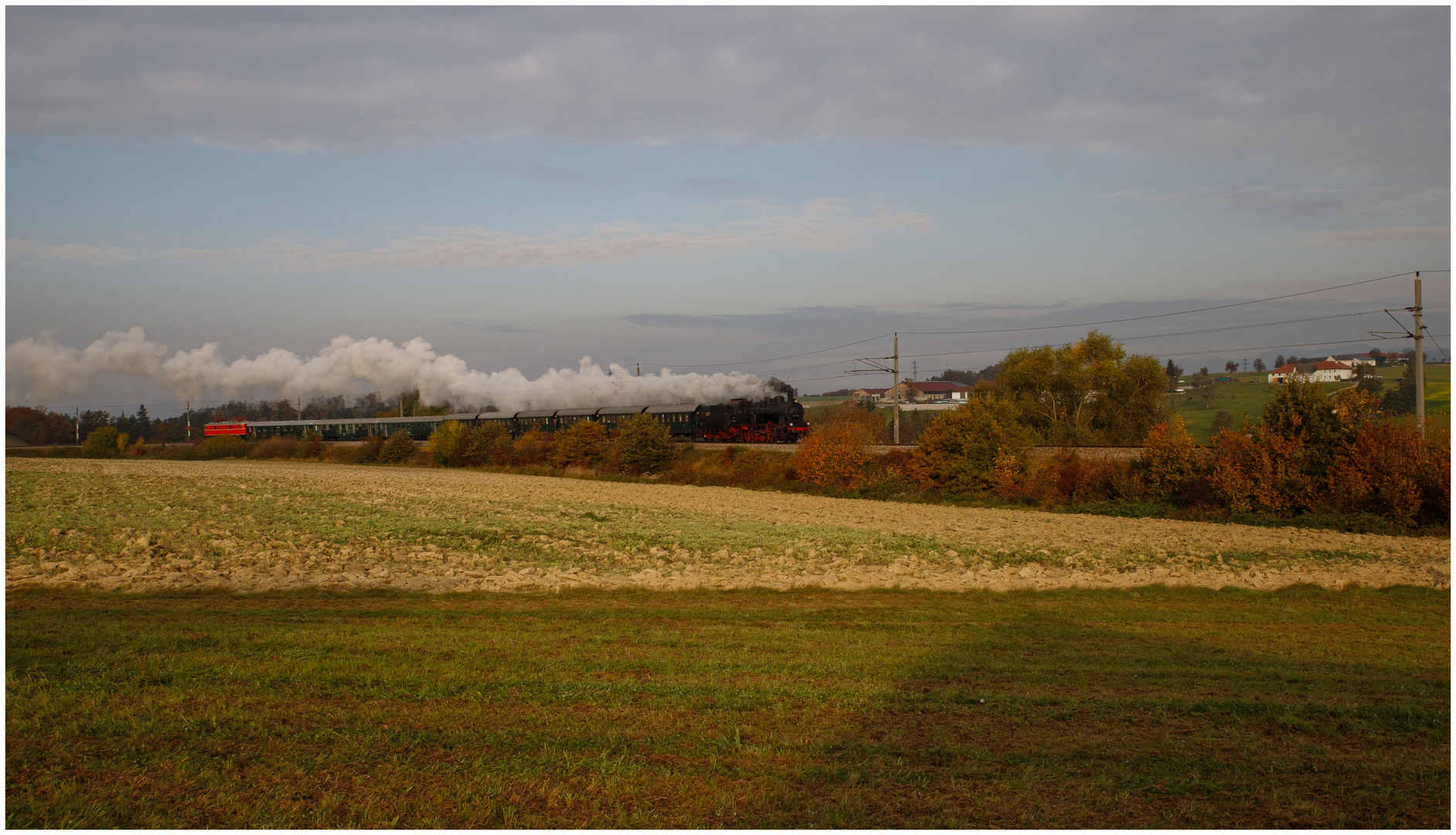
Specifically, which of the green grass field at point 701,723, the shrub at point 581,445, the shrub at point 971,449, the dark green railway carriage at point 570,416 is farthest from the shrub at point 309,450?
the green grass field at point 701,723

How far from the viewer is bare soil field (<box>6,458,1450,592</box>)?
17.1 m

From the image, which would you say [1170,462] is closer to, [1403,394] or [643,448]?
[1403,394]

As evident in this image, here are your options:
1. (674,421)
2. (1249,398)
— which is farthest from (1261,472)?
(1249,398)

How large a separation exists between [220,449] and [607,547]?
260 feet

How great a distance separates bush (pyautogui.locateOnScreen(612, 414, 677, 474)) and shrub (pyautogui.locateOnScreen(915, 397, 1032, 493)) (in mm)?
18320

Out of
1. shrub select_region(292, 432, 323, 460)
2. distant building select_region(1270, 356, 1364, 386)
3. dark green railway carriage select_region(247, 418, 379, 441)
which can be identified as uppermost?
distant building select_region(1270, 356, 1364, 386)

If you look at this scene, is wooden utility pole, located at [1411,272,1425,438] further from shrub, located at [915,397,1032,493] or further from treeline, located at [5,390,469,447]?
treeline, located at [5,390,469,447]

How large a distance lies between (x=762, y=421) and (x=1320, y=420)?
35.3 metres

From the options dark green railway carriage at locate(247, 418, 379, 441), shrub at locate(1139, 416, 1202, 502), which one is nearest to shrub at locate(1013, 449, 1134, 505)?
shrub at locate(1139, 416, 1202, 502)

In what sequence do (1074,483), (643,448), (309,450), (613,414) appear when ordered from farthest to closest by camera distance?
(309,450) < (613,414) < (643,448) < (1074,483)

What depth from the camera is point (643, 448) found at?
55.9m

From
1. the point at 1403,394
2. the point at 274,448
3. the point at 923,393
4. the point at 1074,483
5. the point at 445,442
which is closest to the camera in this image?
the point at 1074,483

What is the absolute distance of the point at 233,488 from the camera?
3628cm

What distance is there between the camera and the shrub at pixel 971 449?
140ft
